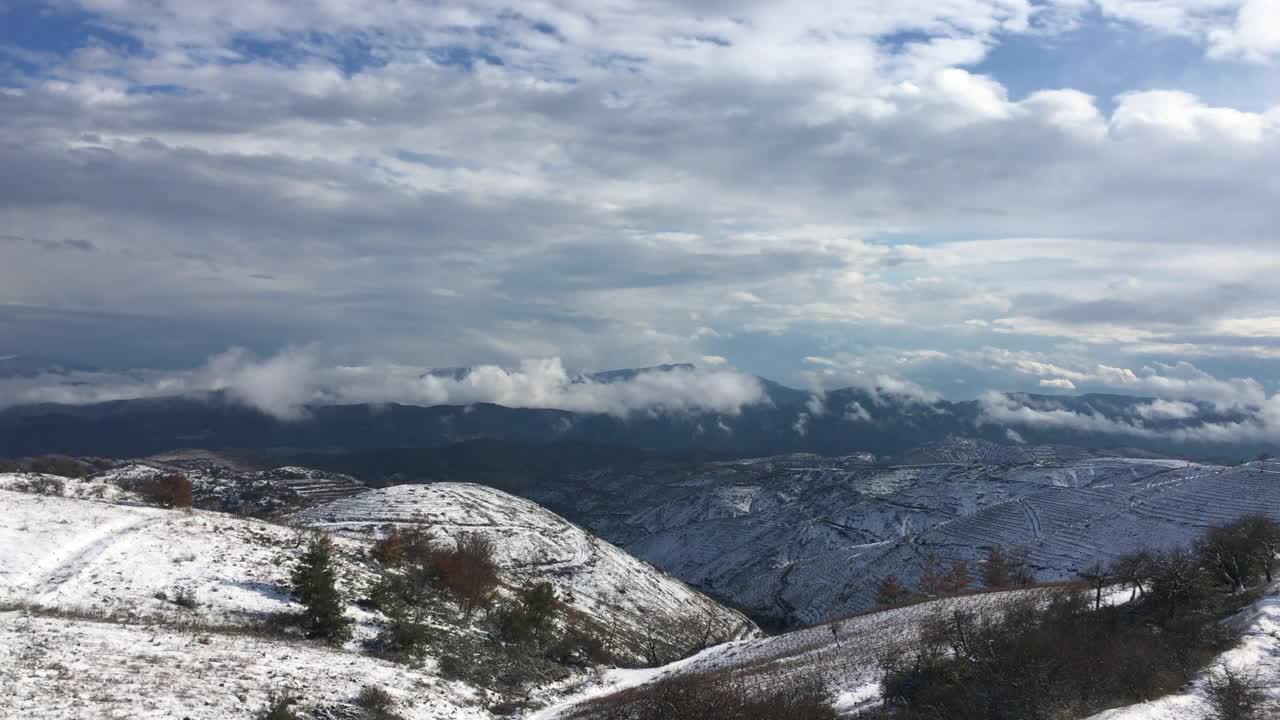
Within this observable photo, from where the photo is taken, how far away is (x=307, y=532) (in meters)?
54.1

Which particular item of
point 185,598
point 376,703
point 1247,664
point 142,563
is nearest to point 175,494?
point 142,563

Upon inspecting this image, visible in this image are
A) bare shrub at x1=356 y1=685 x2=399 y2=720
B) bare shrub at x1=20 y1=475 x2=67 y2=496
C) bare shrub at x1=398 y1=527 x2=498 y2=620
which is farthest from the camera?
bare shrub at x1=20 y1=475 x2=67 y2=496

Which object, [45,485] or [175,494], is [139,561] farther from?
[45,485]

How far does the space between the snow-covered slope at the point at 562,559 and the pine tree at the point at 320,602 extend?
142 ft

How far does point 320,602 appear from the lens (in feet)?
116

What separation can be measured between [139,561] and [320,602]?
11.2 meters

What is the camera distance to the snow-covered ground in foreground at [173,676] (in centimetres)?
2247

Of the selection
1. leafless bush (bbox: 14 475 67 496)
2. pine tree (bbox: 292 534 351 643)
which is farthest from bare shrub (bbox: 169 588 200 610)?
leafless bush (bbox: 14 475 67 496)

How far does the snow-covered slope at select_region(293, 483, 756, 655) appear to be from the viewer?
89.9m

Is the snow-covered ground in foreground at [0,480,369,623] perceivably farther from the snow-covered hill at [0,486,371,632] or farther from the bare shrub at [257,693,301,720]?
the bare shrub at [257,693,301,720]

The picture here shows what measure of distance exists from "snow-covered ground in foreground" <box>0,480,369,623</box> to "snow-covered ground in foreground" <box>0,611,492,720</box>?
3.92 metres

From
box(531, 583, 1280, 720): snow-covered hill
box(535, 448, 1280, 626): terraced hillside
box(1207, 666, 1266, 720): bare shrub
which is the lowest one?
box(535, 448, 1280, 626): terraced hillside

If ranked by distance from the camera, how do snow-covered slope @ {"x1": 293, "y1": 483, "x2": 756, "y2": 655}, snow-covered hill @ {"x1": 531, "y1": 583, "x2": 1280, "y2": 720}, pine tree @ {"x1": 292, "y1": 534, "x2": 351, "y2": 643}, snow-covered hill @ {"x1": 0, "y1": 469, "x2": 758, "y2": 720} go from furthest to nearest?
snow-covered slope @ {"x1": 293, "y1": 483, "x2": 756, "y2": 655} < pine tree @ {"x1": 292, "y1": 534, "x2": 351, "y2": 643} < snow-covered hill @ {"x1": 0, "y1": 469, "x2": 758, "y2": 720} < snow-covered hill @ {"x1": 531, "y1": 583, "x2": 1280, "y2": 720}

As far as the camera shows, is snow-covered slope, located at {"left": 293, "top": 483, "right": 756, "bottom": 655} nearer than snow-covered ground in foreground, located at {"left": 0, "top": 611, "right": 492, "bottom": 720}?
No
